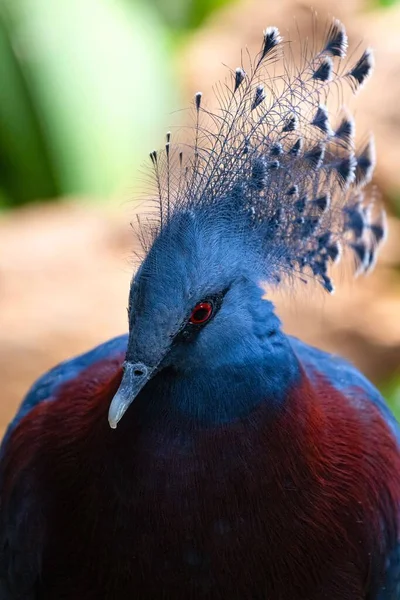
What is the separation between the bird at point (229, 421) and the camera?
1.80 metres

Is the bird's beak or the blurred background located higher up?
the blurred background

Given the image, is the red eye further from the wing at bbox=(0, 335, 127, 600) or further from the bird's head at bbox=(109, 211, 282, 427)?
the wing at bbox=(0, 335, 127, 600)

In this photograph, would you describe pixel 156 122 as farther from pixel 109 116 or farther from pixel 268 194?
pixel 268 194

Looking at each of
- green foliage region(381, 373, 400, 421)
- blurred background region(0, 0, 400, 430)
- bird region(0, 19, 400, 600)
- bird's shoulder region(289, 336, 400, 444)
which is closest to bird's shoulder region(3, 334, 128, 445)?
bird region(0, 19, 400, 600)

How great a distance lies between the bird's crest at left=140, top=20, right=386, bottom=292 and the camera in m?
1.89

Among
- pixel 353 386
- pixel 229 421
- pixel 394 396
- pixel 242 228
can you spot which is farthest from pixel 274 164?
pixel 394 396

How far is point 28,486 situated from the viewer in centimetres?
215

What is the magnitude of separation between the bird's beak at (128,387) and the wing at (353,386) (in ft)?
2.07

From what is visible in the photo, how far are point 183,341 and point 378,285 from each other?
3.38m

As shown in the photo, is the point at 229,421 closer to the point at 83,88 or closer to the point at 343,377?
the point at 343,377

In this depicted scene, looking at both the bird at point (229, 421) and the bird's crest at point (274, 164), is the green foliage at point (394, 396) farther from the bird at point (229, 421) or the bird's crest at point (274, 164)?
the bird's crest at point (274, 164)

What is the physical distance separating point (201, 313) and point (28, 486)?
0.72 m

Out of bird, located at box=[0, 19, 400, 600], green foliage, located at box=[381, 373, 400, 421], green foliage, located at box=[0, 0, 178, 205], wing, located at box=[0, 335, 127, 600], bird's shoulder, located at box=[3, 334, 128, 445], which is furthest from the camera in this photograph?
green foliage, located at box=[0, 0, 178, 205]

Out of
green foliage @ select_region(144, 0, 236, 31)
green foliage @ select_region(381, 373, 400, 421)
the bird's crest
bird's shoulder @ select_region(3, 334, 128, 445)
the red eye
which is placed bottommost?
green foliage @ select_region(381, 373, 400, 421)
